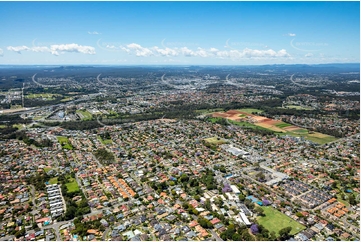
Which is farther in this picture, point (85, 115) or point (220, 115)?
point (85, 115)

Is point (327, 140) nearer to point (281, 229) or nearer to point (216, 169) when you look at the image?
point (216, 169)

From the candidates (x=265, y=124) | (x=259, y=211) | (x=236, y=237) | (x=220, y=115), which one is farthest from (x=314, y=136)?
(x=236, y=237)

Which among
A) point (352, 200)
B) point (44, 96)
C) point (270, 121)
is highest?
point (44, 96)

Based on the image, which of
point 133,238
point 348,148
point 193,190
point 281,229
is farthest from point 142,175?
point 348,148

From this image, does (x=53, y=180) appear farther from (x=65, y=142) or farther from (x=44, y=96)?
(x=44, y=96)

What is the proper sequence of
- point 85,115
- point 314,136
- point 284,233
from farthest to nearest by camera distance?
→ point 85,115, point 314,136, point 284,233

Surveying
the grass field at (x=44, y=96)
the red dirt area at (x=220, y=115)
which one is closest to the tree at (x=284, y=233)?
the red dirt area at (x=220, y=115)
